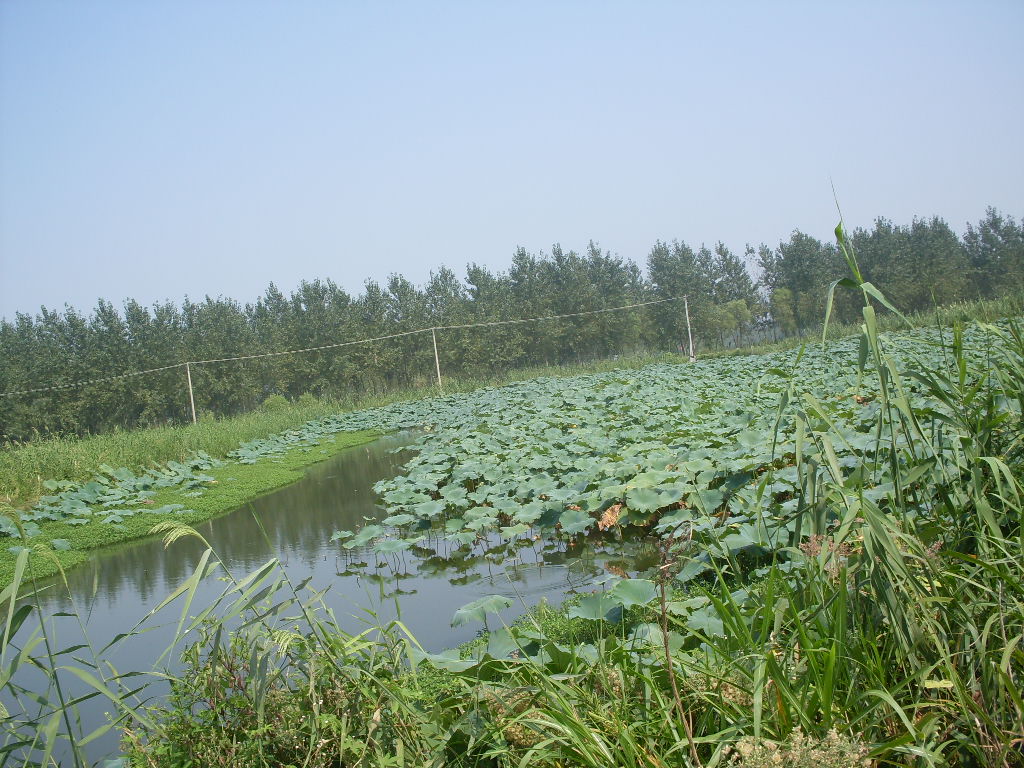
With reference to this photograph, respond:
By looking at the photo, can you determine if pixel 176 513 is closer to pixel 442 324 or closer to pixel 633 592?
pixel 633 592

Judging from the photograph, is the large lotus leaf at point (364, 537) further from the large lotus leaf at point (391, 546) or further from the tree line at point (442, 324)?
the tree line at point (442, 324)

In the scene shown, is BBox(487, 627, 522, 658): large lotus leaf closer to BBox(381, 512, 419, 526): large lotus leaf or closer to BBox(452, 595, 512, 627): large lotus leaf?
BBox(452, 595, 512, 627): large lotus leaf

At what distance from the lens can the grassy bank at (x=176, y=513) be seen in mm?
6039

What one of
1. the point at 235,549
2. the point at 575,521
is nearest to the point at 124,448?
the point at 235,549

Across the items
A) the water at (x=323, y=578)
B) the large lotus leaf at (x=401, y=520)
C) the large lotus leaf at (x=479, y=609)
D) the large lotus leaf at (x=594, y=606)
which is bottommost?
the water at (x=323, y=578)

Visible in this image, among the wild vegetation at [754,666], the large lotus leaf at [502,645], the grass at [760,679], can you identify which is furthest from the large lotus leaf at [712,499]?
the large lotus leaf at [502,645]

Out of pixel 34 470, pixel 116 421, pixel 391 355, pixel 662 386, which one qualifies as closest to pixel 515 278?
pixel 391 355

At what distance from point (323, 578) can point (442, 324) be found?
2506 centimetres

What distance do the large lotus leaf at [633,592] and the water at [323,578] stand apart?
14.9 inches

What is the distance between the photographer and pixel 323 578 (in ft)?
15.6

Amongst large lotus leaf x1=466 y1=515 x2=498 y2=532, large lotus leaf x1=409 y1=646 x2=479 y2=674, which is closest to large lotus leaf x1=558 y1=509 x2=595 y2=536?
large lotus leaf x1=466 y1=515 x2=498 y2=532

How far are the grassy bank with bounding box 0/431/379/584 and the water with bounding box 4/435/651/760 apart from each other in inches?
10.4

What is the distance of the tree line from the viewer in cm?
2469

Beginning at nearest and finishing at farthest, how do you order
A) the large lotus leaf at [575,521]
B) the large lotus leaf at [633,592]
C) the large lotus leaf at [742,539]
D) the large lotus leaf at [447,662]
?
the large lotus leaf at [447,662] < the large lotus leaf at [633,592] < the large lotus leaf at [742,539] < the large lotus leaf at [575,521]
